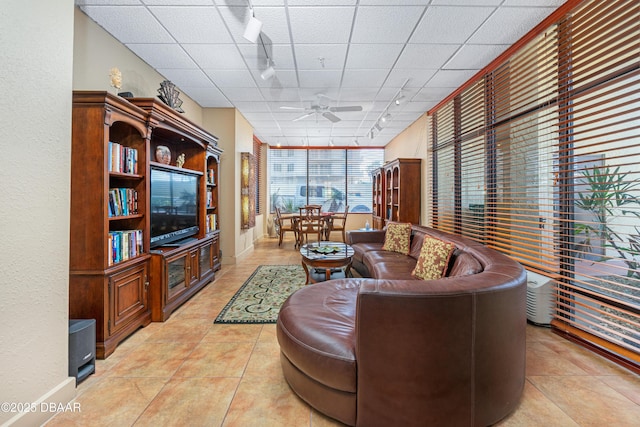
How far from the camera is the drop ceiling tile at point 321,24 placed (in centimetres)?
243

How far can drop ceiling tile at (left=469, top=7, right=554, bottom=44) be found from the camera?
2435 mm

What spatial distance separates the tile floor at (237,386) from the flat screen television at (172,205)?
1.02 metres

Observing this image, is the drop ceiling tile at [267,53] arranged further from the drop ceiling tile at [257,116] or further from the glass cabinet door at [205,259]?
the glass cabinet door at [205,259]

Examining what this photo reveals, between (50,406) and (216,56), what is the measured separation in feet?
11.0

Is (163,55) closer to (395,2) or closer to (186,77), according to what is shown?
(186,77)

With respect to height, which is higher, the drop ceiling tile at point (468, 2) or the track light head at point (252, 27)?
the drop ceiling tile at point (468, 2)

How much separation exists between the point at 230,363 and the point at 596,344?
9.15ft

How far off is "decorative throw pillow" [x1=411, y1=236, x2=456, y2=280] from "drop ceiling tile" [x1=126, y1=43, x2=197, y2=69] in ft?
11.2

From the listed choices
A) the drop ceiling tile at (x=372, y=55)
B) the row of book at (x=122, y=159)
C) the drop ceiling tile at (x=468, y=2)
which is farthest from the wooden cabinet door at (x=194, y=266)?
the drop ceiling tile at (x=468, y=2)

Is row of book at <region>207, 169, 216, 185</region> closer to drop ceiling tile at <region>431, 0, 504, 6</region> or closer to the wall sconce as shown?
the wall sconce

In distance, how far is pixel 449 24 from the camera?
8.57 ft

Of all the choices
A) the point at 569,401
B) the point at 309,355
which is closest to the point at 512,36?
the point at 569,401

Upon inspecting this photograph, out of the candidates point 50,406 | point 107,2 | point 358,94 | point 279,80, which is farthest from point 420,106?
point 50,406

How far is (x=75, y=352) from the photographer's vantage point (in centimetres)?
177
